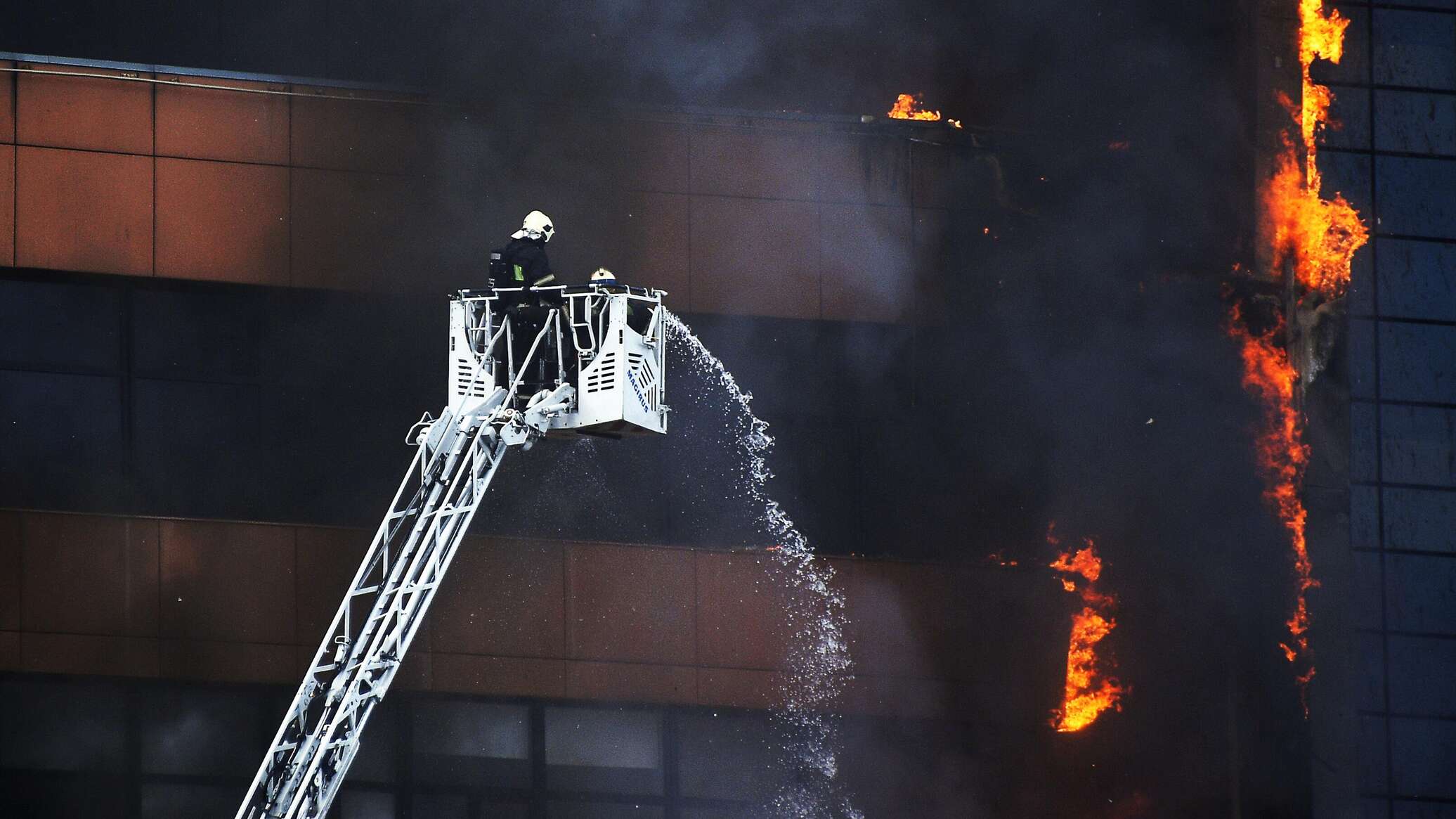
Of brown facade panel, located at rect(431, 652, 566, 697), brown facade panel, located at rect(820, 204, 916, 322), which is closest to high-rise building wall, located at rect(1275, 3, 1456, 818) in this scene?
brown facade panel, located at rect(820, 204, 916, 322)

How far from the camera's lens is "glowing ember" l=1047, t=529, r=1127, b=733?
14.7 m

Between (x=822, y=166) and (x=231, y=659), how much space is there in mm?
6840

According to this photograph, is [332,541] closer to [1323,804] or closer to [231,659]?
[231,659]

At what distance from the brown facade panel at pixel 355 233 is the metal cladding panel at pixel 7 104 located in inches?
92.6

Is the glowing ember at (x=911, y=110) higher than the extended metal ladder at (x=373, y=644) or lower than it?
higher

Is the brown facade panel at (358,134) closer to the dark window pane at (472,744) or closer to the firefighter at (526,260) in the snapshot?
the firefighter at (526,260)

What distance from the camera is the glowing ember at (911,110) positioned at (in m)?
14.8

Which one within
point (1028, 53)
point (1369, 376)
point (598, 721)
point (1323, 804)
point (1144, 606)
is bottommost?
point (1323, 804)

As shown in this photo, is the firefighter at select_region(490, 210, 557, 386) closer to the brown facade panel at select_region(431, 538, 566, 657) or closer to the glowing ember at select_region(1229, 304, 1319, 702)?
the brown facade panel at select_region(431, 538, 566, 657)

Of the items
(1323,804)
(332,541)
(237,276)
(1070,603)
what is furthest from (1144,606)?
(237,276)

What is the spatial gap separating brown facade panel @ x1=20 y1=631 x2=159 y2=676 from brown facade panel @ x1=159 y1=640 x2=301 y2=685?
5.5 inches

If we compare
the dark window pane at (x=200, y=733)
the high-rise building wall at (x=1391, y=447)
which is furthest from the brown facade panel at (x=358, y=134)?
the high-rise building wall at (x=1391, y=447)

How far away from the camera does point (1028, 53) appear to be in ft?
49.4

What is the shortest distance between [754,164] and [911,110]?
5.34ft
